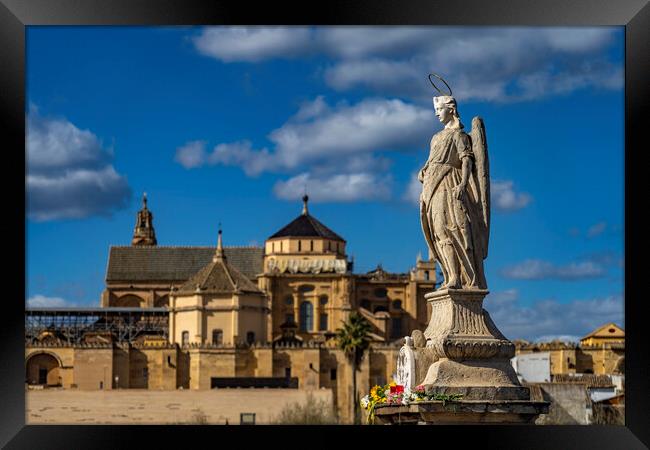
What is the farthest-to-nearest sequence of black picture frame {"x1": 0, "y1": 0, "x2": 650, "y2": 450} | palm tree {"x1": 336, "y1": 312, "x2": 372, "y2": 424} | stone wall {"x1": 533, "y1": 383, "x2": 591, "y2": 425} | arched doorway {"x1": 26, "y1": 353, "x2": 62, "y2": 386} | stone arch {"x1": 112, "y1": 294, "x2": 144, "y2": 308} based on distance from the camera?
1. stone arch {"x1": 112, "y1": 294, "x2": 144, "y2": 308}
2. arched doorway {"x1": 26, "y1": 353, "x2": 62, "y2": 386}
3. palm tree {"x1": 336, "y1": 312, "x2": 372, "y2": 424}
4. stone wall {"x1": 533, "y1": 383, "x2": 591, "y2": 425}
5. black picture frame {"x1": 0, "y1": 0, "x2": 650, "y2": 450}

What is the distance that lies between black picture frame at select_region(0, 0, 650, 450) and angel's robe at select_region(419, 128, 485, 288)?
136cm

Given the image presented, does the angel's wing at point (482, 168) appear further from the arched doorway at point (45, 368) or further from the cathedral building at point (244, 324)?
the arched doorway at point (45, 368)

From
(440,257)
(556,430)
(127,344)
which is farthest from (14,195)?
(127,344)

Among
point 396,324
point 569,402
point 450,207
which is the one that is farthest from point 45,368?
point 450,207

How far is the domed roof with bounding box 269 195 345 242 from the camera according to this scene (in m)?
102

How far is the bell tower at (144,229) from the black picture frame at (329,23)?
4079 inches

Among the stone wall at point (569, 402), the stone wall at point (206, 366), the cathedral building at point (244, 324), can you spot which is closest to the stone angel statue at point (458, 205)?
the stone wall at point (569, 402)

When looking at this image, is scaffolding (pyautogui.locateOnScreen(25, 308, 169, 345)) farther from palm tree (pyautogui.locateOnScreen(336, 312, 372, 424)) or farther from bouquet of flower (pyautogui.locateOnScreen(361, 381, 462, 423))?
bouquet of flower (pyautogui.locateOnScreen(361, 381, 462, 423))

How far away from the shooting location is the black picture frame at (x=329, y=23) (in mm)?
9766

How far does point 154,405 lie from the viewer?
242ft

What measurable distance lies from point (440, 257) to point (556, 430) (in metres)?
2.07

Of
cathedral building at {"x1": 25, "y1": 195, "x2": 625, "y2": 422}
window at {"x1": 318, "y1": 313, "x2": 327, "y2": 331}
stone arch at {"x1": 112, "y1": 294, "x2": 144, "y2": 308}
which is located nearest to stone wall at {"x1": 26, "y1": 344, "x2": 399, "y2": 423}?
cathedral building at {"x1": 25, "y1": 195, "x2": 625, "y2": 422}

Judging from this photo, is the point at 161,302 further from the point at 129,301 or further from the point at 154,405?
the point at 154,405

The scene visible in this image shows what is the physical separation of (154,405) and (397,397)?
63703 millimetres
